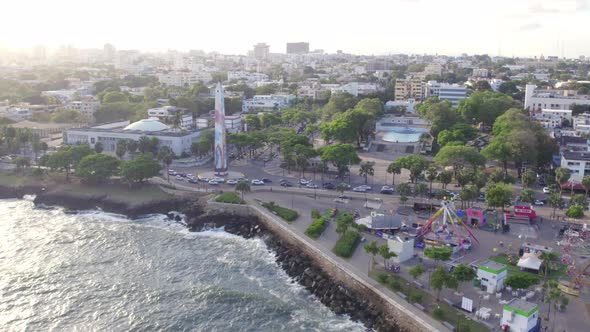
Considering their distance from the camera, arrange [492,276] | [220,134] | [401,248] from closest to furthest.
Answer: [492,276], [401,248], [220,134]

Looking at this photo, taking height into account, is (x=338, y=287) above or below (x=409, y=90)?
below

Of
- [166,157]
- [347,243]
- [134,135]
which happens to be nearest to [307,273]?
[347,243]

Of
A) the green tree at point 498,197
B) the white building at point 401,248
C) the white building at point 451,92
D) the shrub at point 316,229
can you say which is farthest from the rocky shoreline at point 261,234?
the white building at point 451,92

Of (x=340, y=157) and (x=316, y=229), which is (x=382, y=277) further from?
(x=340, y=157)

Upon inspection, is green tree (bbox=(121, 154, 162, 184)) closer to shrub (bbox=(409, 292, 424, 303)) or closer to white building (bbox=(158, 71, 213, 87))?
shrub (bbox=(409, 292, 424, 303))

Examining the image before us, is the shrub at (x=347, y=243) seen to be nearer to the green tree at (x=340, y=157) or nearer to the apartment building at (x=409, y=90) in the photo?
the green tree at (x=340, y=157)

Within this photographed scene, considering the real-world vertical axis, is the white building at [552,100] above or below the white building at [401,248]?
above

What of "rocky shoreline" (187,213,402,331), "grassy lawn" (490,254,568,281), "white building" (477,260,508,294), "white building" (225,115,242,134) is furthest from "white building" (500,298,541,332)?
"white building" (225,115,242,134)

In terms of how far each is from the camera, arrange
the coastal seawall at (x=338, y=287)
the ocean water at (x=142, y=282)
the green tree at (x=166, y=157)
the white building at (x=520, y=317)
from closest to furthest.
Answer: the white building at (x=520, y=317)
the coastal seawall at (x=338, y=287)
the ocean water at (x=142, y=282)
the green tree at (x=166, y=157)

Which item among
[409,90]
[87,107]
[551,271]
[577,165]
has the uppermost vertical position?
[409,90]
